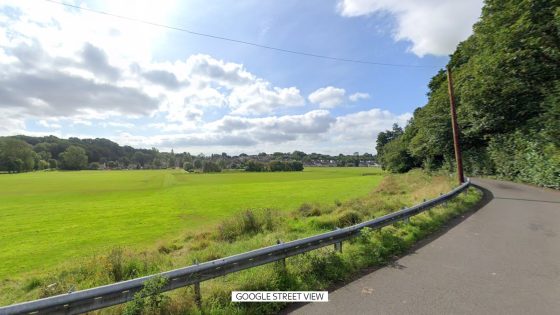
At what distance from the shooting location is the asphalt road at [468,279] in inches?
191

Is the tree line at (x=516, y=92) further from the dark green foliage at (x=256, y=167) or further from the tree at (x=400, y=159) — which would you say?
the dark green foliage at (x=256, y=167)

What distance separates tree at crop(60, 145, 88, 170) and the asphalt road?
186825mm

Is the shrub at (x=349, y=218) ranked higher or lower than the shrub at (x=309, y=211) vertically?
higher

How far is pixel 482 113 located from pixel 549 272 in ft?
86.2

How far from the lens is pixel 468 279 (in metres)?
5.93

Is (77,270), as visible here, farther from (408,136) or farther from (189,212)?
(408,136)

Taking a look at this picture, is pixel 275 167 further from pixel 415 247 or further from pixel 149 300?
pixel 149 300

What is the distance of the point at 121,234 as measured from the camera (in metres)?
18.1

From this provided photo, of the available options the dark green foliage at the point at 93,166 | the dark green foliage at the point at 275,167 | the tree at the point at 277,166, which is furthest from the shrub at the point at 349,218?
the dark green foliage at the point at 93,166

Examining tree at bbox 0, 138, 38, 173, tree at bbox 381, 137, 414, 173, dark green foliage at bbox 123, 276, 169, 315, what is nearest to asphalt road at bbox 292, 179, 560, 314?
dark green foliage at bbox 123, 276, 169, 315

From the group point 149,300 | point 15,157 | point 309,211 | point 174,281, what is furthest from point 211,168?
point 149,300

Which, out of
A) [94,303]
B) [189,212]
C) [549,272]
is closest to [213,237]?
[94,303]

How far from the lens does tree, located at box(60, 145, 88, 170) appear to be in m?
162

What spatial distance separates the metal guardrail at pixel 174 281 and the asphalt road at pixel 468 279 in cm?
119
